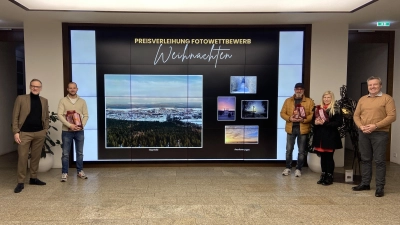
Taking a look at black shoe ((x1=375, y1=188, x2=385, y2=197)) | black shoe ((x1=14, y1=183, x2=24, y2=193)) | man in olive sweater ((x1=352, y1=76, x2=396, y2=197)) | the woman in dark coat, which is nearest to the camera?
man in olive sweater ((x1=352, y1=76, x2=396, y2=197))

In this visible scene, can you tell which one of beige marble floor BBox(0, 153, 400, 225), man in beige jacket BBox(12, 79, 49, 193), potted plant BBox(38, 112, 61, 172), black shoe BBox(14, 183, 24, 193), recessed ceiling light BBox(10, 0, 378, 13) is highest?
recessed ceiling light BBox(10, 0, 378, 13)

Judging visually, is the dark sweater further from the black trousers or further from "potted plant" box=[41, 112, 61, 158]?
the black trousers

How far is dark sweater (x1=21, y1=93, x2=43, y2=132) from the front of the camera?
485 centimetres

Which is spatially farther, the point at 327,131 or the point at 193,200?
the point at 327,131

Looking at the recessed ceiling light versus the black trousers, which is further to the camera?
the black trousers

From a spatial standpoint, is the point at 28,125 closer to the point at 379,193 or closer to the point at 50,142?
the point at 50,142

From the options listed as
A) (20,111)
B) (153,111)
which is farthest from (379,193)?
(20,111)

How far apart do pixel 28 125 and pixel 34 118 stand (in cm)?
14

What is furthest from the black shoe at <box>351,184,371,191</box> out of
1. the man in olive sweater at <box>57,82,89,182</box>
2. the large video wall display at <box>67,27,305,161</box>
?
the man in olive sweater at <box>57,82,89,182</box>

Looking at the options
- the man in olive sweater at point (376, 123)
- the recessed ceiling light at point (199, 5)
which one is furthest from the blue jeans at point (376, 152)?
the recessed ceiling light at point (199, 5)

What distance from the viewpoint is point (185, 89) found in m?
6.66

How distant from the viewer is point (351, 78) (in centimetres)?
913

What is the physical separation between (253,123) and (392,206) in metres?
3.18

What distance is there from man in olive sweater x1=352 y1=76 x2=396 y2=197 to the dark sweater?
5247mm
